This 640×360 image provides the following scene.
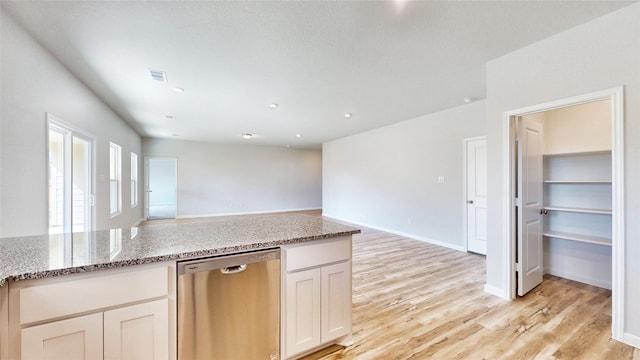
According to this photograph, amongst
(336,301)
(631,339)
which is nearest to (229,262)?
(336,301)

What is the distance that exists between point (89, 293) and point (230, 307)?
2.18 ft

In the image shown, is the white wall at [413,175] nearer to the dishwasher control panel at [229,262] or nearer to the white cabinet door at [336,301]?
the white cabinet door at [336,301]

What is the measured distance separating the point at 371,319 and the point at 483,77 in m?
3.10

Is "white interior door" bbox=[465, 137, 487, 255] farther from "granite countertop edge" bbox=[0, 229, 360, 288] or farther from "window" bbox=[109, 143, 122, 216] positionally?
"window" bbox=[109, 143, 122, 216]

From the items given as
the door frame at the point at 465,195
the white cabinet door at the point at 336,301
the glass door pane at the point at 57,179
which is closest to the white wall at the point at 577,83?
the door frame at the point at 465,195

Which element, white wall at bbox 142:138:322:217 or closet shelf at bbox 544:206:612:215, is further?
white wall at bbox 142:138:322:217

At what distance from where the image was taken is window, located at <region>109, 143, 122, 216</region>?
4.83m

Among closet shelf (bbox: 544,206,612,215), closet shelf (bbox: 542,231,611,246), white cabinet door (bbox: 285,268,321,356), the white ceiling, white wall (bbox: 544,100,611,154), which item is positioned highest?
the white ceiling

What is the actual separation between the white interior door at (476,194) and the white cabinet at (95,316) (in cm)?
449

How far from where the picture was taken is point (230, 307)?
1.50 metres

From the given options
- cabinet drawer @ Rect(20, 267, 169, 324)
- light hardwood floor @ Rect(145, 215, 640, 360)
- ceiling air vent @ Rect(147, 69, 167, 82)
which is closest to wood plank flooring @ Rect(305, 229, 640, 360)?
light hardwood floor @ Rect(145, 215, 640, 360)

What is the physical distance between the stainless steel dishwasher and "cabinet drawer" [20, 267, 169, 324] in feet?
0.44

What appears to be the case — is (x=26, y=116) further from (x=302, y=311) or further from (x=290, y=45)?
(x=302, y=311)

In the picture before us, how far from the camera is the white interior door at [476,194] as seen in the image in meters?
4.20
